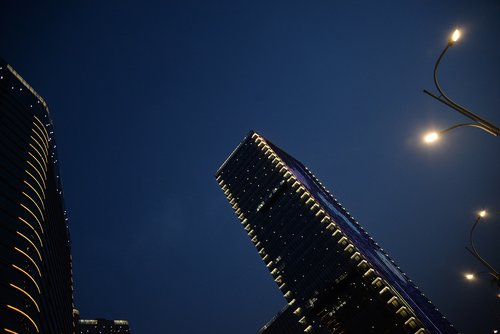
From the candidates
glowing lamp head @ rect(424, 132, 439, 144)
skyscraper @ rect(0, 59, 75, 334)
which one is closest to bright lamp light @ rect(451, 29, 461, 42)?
glowing lamp head @ rect(424, 132, 439, 144)

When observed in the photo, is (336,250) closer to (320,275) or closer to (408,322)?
(320,275)

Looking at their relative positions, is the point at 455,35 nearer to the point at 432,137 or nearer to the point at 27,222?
the point at 432,137

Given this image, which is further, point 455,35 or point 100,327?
point 100,327

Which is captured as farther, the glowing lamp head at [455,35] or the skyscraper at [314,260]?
the skyscraper at [314,260]

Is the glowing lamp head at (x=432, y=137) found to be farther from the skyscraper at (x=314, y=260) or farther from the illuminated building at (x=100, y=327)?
the illuminated building at (x=100, y=327)

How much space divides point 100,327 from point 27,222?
110435 mm

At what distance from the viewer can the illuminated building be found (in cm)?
12750

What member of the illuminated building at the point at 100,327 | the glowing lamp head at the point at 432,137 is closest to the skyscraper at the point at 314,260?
the glowing lamp head at the point at 432,137

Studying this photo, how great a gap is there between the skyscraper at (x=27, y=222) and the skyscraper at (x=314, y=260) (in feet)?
179

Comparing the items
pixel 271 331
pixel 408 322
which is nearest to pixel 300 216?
pixel 408 322

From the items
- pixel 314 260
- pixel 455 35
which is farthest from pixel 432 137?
pixel 314 260

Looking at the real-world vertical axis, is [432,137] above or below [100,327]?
below

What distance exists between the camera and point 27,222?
42188 mm

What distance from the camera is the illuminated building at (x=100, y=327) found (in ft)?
418
